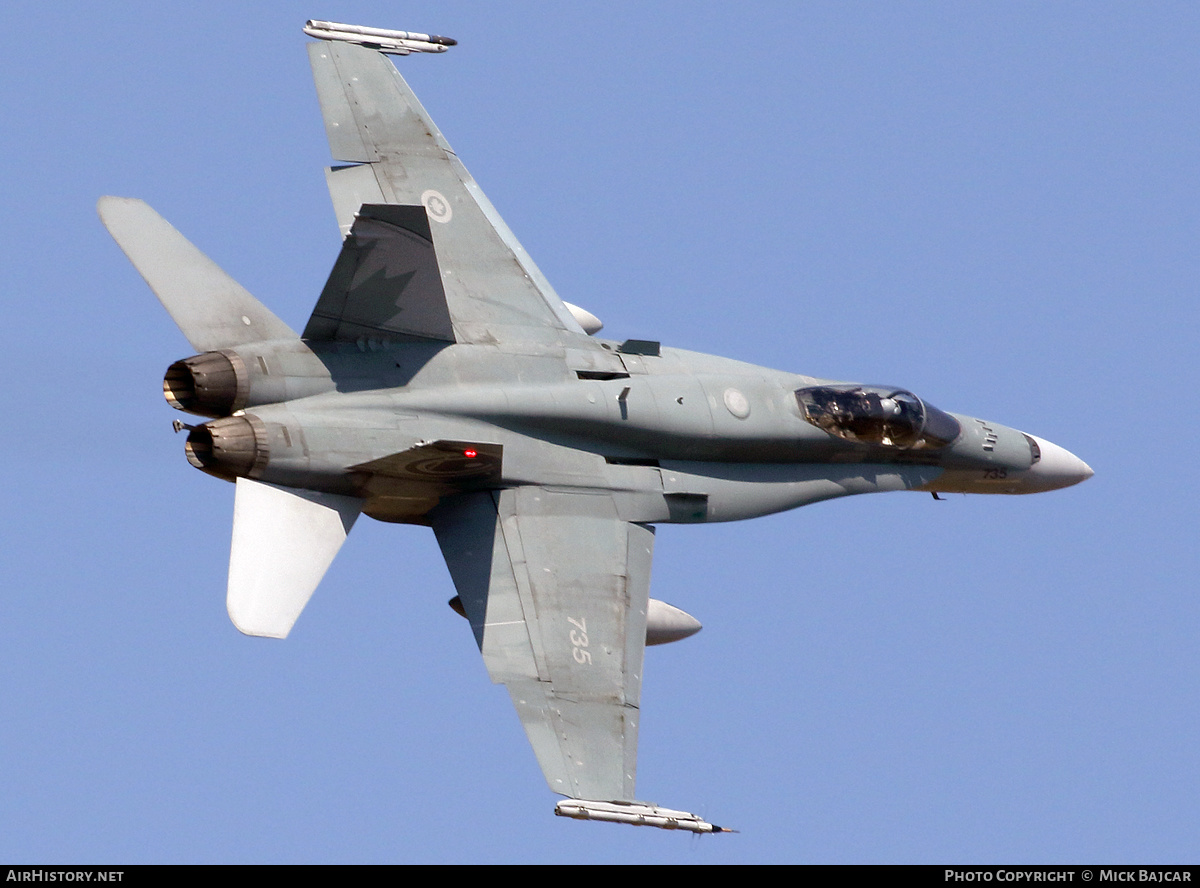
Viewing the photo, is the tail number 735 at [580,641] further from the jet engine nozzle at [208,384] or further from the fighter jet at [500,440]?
the jet engine nozzle at [208,384]

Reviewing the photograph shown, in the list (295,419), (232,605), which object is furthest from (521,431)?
(232,605)

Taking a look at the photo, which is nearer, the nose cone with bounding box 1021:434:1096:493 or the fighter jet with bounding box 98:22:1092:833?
the fighter jet with bounding box 98:22:1092:833

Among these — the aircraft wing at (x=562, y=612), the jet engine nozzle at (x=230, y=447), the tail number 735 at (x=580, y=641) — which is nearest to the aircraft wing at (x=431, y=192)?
the aircraft wing at (x=562, y=612)

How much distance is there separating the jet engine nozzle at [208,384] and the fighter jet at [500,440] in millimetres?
22

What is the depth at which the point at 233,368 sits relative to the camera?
62.8 feet

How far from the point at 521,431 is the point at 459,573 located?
5.12 feet

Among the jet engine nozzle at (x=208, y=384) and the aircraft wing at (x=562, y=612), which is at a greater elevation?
the jet engine nozzle at (x=208, y=384)

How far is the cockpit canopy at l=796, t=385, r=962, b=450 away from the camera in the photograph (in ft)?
73.2

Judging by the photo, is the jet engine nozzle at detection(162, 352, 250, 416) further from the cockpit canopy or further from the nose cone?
the nose cone

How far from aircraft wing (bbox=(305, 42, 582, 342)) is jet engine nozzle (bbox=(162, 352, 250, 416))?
2.32 meters

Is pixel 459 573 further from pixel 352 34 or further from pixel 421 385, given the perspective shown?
pixel 352 34

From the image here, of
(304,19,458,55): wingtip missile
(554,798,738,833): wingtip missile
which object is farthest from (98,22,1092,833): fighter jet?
(304,19,458,55): wingtip missile

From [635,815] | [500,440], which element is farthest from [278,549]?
[635,815]

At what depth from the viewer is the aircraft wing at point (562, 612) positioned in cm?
1933
